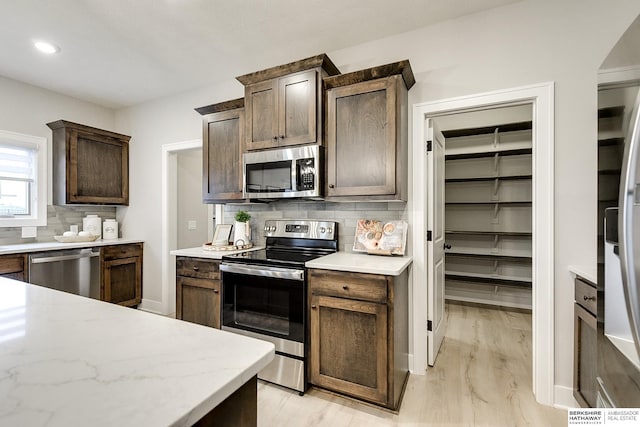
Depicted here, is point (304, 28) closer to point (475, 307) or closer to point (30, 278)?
point (30, 278)

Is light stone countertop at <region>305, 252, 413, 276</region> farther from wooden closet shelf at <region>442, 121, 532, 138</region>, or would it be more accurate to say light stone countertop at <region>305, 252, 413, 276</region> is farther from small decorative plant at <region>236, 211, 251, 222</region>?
wooden closet shelf at <region>442, 121, 532, 138</region>

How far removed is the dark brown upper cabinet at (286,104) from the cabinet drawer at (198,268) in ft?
3.46

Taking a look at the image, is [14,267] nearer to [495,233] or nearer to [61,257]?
[61,257]

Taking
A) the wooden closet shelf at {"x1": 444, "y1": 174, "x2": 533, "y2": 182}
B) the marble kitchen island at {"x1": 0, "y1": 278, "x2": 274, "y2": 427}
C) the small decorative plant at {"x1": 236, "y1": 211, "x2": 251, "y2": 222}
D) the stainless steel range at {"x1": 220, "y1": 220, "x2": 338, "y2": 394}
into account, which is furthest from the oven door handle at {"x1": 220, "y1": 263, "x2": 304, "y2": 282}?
the wooden closet shelf at {"x1": 444, "y1": 174, "x2": 533, "y2": 182}

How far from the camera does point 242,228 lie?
295 centimetres

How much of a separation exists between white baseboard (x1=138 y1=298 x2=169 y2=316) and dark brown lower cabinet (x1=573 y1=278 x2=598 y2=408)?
3.99 meters

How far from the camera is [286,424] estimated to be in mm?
1783

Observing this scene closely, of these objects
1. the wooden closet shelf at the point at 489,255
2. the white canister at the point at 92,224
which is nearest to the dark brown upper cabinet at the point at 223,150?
the white canister at the point at 92,224

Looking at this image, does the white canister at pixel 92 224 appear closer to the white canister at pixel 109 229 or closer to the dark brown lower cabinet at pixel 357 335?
the white canister at pixel 109 229

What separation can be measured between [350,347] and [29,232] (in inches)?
151

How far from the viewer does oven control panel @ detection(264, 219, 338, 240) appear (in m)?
2.64

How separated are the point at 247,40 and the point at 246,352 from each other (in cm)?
264

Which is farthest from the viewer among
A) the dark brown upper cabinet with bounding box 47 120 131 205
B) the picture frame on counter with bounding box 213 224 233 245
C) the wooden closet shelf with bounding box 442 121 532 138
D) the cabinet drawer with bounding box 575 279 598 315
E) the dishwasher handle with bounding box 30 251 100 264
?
the wooden closet shelf with bounding box 442 121 532 138

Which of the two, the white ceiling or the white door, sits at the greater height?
the white ceiling
